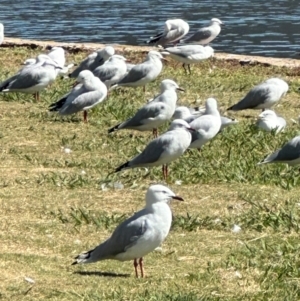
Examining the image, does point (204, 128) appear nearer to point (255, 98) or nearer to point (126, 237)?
point (255, 98)

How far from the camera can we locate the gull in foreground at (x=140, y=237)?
7.02 metres

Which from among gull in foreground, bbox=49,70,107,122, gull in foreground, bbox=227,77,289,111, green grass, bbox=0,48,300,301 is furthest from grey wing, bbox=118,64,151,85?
gull in foreground, bbox=227,77,289,111

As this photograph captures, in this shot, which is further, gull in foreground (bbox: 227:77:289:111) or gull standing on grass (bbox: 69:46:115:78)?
gull standing on grass (bbox: 69:46:115:78)

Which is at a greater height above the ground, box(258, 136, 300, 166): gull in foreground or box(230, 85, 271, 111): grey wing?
box(258, 136, 300, 166): gull in foreground

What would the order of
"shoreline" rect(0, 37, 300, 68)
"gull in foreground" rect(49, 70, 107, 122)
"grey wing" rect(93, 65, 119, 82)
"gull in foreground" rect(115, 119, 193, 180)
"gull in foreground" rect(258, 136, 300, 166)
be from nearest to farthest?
"gull in foreground" rect(115, 119, 193, 180) < "gull in foreground" rect(258, 136, 300, 166) < "gull in foreground" rect(49, 70, 107, 122) < "grey wing" rect(93, 65, 119, 82) < "shoreline" rect(0, 37, 300, 68)

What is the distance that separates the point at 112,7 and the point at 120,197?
2250 centimetres

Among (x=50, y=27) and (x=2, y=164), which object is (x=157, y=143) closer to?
(x=2, y=164)

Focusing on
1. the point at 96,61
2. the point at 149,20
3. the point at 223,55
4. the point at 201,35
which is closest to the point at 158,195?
the point at 96,61

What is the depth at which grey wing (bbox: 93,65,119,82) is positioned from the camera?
1493cm

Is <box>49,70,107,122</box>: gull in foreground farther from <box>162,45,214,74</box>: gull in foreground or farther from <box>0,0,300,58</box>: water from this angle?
<box>0,0,300,58</box>: water

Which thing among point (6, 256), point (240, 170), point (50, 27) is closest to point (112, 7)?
point (50, 27)

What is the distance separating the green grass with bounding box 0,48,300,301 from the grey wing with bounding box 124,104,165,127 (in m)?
0.23

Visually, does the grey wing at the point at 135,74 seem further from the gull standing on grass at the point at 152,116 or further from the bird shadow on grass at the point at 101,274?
the bird shadow on grass at the point at 101,274

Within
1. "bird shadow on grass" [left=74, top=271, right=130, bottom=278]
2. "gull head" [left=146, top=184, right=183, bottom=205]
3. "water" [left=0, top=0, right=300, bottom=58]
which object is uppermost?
"gull head" [left=146, top=184, right=183, bottom=205]
